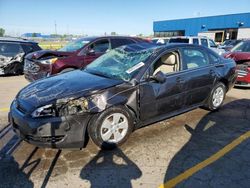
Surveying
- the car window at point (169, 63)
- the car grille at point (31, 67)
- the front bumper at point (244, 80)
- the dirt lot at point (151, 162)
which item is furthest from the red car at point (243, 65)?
the car grille at point (31, 67)

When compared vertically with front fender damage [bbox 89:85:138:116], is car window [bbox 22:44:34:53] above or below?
above

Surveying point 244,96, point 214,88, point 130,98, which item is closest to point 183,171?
point 130,98

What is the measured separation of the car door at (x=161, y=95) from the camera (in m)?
4.01

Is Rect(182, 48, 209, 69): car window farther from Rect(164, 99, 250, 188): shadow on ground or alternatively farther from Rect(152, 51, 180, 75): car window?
Rect(164, 99, 250, 188): shadow on ground

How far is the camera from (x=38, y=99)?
353 centimetres

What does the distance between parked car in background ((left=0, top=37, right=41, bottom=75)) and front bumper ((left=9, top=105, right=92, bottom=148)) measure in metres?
7.83

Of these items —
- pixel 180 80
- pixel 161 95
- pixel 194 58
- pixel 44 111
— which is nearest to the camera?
pixel 44 111

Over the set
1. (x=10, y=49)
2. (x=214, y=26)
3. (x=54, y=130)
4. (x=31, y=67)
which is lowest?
(x=54, y=130)

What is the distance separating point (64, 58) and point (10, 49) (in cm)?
461

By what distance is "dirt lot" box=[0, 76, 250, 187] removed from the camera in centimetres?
300

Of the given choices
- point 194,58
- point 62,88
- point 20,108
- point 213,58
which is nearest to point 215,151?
point 194,58

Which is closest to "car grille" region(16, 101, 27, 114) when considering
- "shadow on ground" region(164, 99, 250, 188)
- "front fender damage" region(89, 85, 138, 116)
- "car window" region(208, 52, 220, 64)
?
"front fender damage" region(89, 85, 138, 116)

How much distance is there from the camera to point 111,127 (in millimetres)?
3729

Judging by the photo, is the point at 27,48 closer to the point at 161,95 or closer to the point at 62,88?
the point at 62,88
